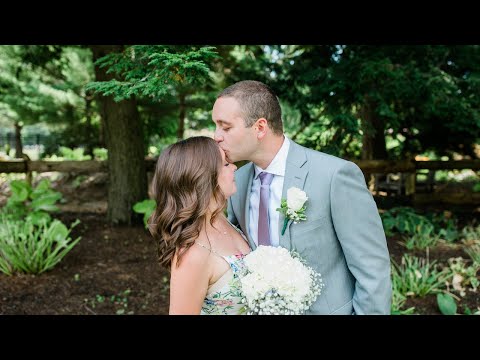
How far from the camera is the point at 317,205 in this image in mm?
2328

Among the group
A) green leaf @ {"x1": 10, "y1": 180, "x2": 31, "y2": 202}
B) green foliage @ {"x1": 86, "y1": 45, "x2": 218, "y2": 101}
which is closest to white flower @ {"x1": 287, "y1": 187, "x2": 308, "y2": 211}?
green foliage @ {"x1": 86, "y1": 45, "x2": 218, "y2": 101}

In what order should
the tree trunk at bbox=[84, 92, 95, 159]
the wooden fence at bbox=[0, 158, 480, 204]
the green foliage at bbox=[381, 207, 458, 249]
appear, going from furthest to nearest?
the tree trunk at bbox=[84, 92, 95, 159]
the wooden fence at bbox=[0, 158, 480, 204]
the green foliage at bbox=[381, 207, 458, 249]

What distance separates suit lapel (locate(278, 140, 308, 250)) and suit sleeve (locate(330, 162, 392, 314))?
179 millimetres

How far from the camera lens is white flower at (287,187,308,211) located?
224 centimetres

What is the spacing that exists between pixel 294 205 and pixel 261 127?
0.45m

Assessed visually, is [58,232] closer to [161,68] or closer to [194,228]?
[161,68]

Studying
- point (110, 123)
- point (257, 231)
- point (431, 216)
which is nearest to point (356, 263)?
point (257, 231)

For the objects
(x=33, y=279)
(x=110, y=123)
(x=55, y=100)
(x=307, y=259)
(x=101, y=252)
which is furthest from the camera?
(x=55, y=100)

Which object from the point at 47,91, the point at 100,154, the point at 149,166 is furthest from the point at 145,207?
the point at 47,91

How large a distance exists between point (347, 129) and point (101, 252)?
351cm

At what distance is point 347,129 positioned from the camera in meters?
5.71

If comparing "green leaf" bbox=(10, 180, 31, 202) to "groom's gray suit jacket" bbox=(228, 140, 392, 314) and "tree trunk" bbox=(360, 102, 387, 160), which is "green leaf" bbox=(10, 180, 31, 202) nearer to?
"groom's gray suit jacket" bbox=(228, 140, 392, 314)
